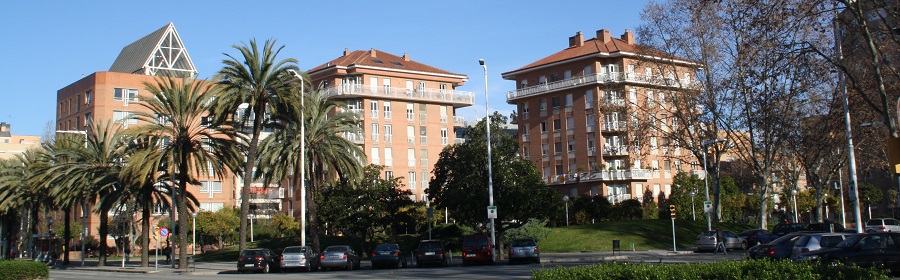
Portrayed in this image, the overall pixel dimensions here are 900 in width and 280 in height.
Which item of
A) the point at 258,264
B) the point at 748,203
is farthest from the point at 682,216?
the point at 258,264

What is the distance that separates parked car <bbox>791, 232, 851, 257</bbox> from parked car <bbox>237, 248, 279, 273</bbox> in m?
23.4

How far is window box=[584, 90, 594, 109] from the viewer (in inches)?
3241

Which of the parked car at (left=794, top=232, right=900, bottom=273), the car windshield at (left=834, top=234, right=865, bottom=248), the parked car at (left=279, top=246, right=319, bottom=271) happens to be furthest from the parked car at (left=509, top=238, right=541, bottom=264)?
the car windshield at (left=834, top=234, right=865, bottom=248)

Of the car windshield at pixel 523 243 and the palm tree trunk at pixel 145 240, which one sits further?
the palm tree trunk at pixel 145 240

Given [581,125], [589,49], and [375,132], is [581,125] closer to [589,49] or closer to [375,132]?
[589,49]

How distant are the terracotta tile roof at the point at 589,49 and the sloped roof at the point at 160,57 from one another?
128 feet

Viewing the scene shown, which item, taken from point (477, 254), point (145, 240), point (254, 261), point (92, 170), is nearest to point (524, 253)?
point (477, 254)

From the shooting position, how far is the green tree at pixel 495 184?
46656 mm

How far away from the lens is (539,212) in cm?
4709

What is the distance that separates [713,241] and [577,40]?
4674cm

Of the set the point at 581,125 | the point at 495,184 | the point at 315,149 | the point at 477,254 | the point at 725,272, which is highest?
the point at 581,125

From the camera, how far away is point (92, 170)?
5056cm

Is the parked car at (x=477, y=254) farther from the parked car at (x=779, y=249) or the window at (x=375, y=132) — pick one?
the window at (x=375, y=132)

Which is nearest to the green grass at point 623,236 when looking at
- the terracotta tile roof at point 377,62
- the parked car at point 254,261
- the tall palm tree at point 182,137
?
the parked car at point 254,261
